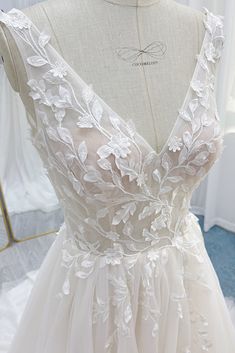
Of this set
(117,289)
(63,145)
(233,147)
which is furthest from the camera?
(233,147)

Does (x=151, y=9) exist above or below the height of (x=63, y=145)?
above

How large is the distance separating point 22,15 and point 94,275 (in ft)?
1.69

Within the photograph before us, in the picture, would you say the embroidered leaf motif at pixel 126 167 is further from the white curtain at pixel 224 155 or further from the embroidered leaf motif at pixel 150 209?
the white curtain at pixel 224 155

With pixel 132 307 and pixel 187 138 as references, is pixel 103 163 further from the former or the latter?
pixel 132 307

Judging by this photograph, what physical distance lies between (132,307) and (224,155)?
4.70 ft

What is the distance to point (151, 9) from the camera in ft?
2.35

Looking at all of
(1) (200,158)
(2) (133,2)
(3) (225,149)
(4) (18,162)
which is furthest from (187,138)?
(3) (225,149)

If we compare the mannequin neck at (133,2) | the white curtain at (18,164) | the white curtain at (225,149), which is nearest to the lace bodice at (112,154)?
the mannequin neck at (133,2)

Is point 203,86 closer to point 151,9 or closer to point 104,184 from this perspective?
point 151,9

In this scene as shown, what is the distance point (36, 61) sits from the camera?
62 cm

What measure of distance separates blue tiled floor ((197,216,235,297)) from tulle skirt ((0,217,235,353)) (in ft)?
2.85

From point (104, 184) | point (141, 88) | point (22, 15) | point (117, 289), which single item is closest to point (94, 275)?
point (117, 289)

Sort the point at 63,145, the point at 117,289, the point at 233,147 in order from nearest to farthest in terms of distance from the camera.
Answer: the point at 63,145 → the point at 117,289 → the point at 233,147

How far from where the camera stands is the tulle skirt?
75cm
